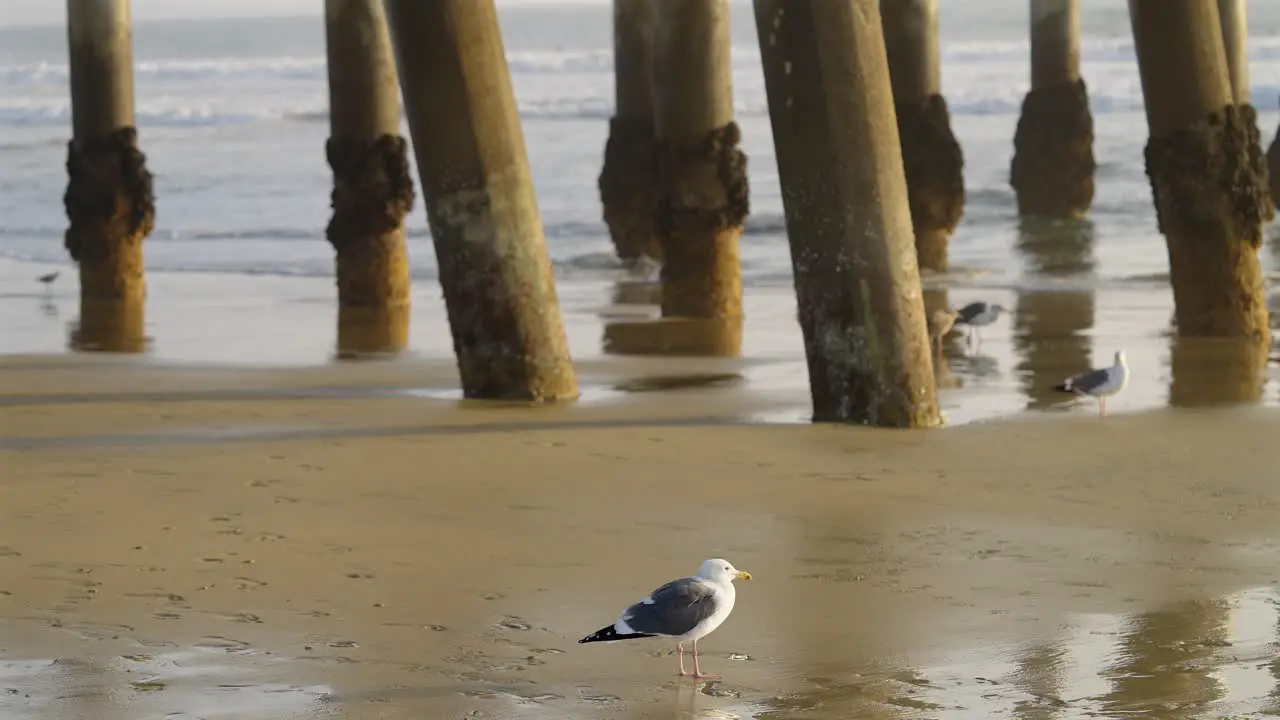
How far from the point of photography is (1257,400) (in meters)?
9.80

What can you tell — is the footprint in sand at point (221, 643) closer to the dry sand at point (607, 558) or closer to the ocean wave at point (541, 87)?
the dry sand at point (607, 558)

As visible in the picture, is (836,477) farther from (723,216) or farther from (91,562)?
(723,216)

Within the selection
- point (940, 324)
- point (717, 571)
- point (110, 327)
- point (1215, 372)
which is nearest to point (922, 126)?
point (940, 324)

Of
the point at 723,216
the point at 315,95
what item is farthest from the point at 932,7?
the point at 315,95

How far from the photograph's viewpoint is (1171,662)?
215 inches

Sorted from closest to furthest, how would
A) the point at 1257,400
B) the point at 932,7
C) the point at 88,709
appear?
the point at 88,709, the point at 1257,400, the point at 932,7

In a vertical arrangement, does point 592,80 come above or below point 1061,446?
above

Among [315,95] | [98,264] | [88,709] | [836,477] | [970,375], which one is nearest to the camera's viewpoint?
[88,709]

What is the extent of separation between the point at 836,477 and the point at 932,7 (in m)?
8.84

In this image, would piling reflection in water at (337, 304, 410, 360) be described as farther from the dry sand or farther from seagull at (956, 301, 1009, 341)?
seagull at (956, 301, 1009, 341)

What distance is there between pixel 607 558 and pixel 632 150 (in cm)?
1115

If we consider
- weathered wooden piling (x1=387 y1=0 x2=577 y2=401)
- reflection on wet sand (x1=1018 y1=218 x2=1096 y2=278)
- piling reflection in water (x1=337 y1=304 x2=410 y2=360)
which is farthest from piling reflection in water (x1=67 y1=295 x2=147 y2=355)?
reflection on wet sand (x1=1018 y1=218 x2=1096 y2=278)

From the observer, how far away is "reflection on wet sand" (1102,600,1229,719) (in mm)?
5055

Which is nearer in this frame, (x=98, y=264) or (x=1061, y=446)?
(x=1061, y=446)
